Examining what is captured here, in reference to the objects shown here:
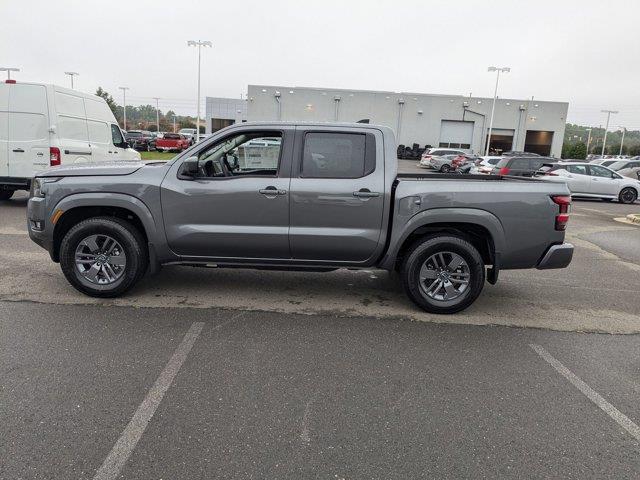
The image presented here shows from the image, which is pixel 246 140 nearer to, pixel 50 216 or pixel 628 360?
pixel 50 216

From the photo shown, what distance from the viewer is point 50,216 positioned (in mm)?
5156

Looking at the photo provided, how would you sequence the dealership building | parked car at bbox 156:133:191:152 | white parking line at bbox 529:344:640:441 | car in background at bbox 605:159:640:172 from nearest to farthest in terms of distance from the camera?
white parking line at bbox 529:344:640:441 < car in background at bbox 605:159:640:172 < parked car at bbox 156:133:191:152 < the dealership building

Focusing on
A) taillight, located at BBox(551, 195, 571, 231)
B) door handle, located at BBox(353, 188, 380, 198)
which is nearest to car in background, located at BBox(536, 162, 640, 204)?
taillight, located at BBox(551, 195, 571, 231)

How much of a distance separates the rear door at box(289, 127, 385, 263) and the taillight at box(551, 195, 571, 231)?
5.81 feet

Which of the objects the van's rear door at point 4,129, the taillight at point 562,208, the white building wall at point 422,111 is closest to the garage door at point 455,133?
the white building wall at point 422,111

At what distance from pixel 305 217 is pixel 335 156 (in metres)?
0.71

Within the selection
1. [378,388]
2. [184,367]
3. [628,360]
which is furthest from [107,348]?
[628,360]

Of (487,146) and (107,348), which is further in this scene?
(487,146)

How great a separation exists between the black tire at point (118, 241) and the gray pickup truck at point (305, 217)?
0.01 m

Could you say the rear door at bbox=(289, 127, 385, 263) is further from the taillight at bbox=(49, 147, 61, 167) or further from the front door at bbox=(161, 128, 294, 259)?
the taillight at bbox=(49, 147, 61, 167)

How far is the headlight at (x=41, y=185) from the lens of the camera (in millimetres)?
5223

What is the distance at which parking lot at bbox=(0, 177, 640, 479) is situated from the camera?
276cm

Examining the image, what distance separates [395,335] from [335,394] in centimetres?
128

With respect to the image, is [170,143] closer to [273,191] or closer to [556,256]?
[273,191]
